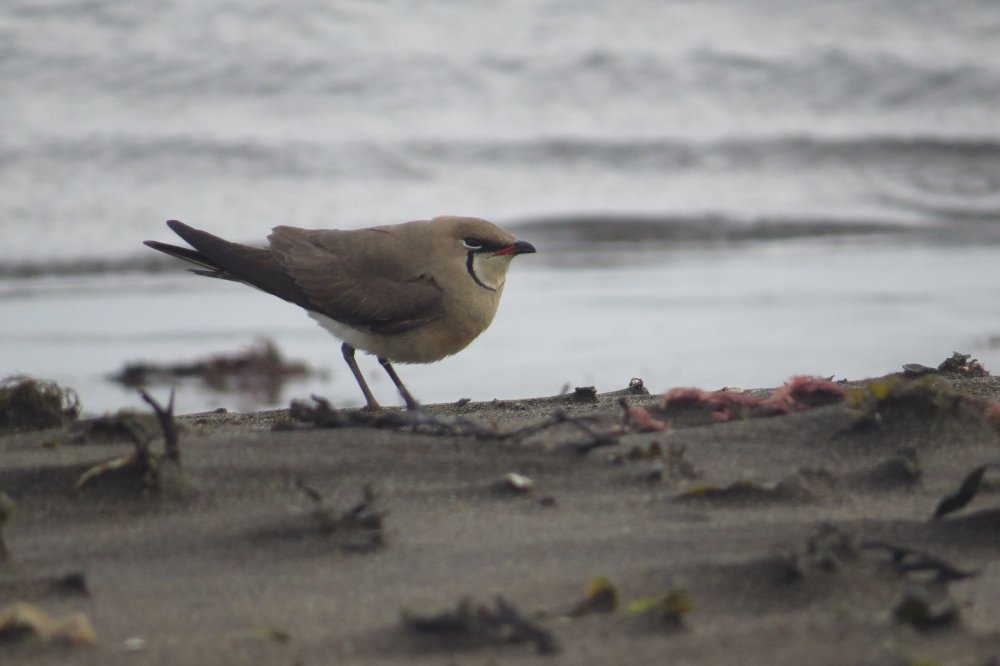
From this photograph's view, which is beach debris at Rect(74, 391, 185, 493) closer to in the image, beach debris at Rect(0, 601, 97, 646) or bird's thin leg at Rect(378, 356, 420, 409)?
beach debris at Rect(0, 601, 97, 646)

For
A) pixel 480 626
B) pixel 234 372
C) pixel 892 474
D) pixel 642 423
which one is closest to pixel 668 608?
pixel 480 626

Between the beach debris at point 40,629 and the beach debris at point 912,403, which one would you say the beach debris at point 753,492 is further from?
the beach debris at point 40,629

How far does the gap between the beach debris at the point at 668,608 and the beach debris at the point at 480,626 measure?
0.19 meters

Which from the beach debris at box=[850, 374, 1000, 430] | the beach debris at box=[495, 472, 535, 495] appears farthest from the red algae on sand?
the beach debris at box=[495, 472, 535, 495]

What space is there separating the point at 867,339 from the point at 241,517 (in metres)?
5.20

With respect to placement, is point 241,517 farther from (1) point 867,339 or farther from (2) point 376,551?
(1) point 867,339

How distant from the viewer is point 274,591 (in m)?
2.71

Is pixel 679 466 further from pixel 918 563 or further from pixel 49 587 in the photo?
pixel 49 587

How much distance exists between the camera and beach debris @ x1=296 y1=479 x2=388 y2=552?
9.64 feet

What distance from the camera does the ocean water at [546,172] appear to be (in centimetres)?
787

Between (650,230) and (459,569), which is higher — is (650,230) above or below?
above

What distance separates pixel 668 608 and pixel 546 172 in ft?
38.0

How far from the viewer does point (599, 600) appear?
8.58 feet

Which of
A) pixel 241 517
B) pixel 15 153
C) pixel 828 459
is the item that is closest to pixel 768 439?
pixel 828 459
